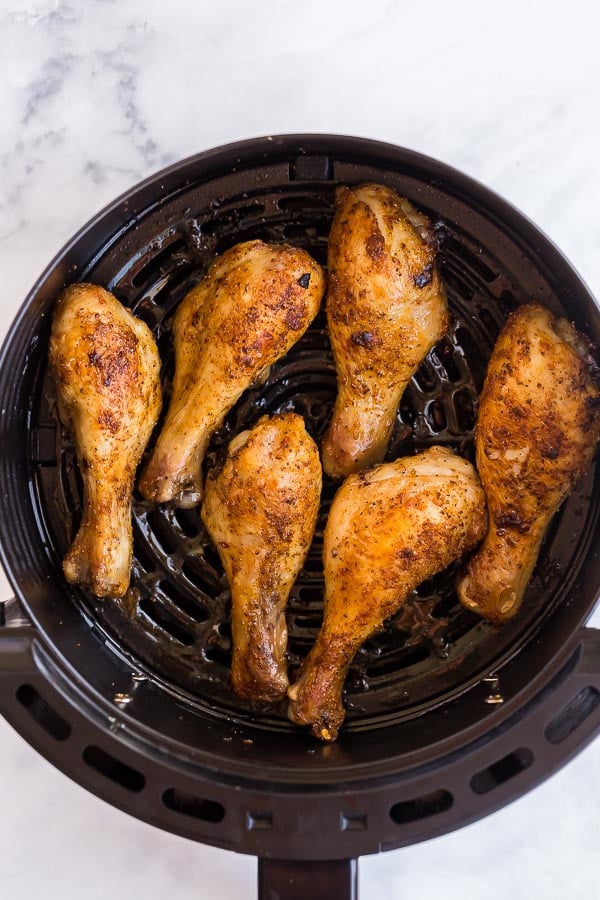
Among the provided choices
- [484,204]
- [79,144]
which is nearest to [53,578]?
[79,144]

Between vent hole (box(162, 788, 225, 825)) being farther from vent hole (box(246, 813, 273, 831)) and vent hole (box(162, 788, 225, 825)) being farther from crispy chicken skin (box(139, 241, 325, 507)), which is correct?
crispy chicken skin (box(139, 241, 325, 507))

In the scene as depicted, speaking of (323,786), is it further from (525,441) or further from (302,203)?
(302,203)

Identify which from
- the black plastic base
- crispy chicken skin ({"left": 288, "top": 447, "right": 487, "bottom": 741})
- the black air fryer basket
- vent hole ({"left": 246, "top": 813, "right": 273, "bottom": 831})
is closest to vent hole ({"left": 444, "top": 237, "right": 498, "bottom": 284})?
the black air fryer basket

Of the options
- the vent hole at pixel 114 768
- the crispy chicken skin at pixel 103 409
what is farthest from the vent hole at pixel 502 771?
the crispy chicken skin at pixel 103 409

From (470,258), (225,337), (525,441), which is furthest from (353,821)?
(470,258)

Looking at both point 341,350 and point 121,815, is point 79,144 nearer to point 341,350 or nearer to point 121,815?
point 341,350
